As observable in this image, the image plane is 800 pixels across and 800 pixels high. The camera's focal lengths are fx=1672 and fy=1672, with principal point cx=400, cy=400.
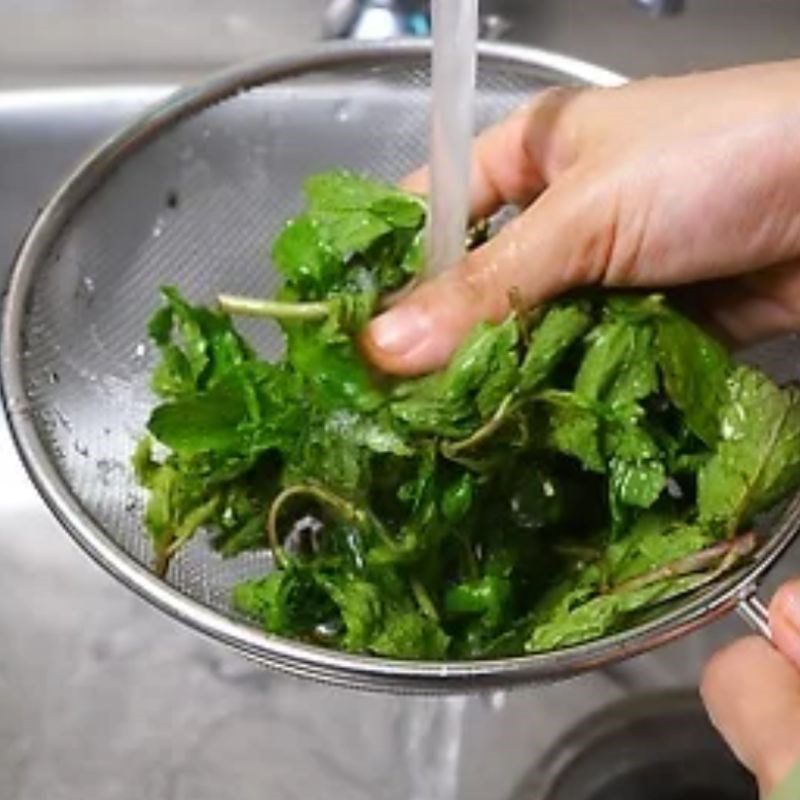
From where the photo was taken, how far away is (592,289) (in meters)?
0.86

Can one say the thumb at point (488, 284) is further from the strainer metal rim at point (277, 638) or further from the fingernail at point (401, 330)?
the strainer metal rim at point (277, 638)

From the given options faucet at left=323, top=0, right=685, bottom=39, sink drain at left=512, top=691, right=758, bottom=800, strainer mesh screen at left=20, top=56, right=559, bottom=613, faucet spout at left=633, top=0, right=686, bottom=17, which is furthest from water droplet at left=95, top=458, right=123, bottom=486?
faucet spout at left=633, top=0, right=686, bottom=17

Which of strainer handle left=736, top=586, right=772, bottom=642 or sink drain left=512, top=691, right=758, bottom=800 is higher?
strainer handle left=736, top=586, right=772, bottom=642

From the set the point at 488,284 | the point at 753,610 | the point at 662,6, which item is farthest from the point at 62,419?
the point at 662,6

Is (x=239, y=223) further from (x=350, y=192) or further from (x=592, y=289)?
(x=592, y=289)

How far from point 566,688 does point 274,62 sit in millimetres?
439

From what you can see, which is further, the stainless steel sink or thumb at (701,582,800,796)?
the stainless steel sink

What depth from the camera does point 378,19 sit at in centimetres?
122

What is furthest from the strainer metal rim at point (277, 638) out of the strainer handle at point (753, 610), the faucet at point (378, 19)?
the faucet at point (378, 19)

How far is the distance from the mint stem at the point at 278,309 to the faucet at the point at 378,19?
0.38 metres

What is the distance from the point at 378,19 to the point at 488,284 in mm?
465

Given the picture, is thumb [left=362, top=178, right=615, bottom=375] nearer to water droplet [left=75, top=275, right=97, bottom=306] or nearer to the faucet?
water droplet [left=75, top=275, right=97, bottom=306]

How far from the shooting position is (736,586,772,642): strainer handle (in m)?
0.79

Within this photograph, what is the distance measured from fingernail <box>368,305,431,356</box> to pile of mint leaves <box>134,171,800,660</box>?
0.05 ft
